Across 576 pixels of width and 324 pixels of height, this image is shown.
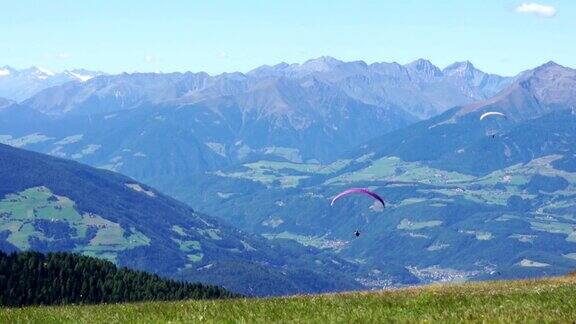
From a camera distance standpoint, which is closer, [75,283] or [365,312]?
[365,312]

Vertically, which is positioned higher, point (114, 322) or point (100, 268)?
point (114, 322)

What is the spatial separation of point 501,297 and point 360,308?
20.1 feet

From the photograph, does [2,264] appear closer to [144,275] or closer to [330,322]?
[144,275]

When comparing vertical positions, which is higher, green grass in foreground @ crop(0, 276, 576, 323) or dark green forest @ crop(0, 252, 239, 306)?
green grass in foreground @ crop(0, 276, 576, 323)

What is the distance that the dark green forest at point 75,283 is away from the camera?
143750 mm

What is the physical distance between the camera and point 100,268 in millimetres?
156750

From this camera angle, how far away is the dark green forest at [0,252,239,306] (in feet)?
472


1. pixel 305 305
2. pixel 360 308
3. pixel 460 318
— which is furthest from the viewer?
pixel 305 305

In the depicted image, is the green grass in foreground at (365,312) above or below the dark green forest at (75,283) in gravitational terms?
above

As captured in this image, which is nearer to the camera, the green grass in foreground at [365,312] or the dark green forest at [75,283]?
the green grass in foreground at [365,312]

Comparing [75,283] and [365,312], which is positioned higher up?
[365,312]

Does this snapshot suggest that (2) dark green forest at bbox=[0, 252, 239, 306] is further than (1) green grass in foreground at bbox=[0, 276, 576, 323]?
Yes

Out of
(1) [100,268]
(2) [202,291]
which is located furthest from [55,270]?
(2) [202,291]

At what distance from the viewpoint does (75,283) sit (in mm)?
148125
